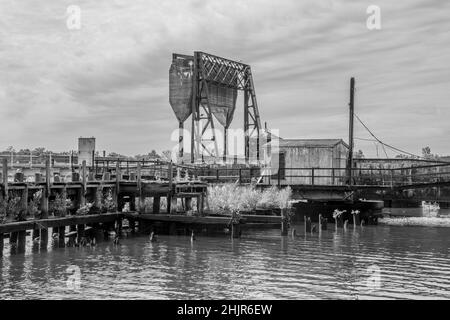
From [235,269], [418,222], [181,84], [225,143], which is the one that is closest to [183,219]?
[235,269]

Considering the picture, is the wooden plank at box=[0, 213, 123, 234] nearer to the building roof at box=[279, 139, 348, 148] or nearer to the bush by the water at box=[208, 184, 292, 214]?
the bush by the water at box=[208, 184, 292, 214]

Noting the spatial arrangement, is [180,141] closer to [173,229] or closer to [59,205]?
[173,229]

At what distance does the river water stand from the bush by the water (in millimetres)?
4470

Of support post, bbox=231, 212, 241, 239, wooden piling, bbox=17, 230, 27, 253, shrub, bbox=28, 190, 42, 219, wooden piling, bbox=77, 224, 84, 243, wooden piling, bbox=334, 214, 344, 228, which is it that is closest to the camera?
wooden piling, bbox=17, 230, 27, 253

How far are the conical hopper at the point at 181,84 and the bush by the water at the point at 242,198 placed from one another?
12.7 metres

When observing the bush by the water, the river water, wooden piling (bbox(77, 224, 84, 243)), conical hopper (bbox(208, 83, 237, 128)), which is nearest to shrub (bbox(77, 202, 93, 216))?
wooden piling (bbox(77, 224, 84, 243))

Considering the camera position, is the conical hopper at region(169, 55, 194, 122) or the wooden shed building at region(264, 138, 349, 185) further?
the conical hopper at region(169, 55, 194, 122)

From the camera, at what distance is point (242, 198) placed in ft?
110

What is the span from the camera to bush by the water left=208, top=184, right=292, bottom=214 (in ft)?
108

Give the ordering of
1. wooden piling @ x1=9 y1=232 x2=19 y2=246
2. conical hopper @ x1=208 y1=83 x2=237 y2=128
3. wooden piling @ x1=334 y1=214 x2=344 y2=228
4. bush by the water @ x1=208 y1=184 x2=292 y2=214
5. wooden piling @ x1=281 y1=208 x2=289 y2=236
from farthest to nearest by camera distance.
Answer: conical hopper @ x1=208 y1=83 x2=237 y2=128 → wooden piling @ x1=334 y1=214 x2=344 y2=228 → bush by the water @ x1=208 y1=184 x2=292 y2=214 → wooden piling @ x1=281 y1=208 x2=289 y2=236 → wooden piling @ x1=9 y1=232 x2=19 y2=246

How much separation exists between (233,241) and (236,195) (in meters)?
6.71
